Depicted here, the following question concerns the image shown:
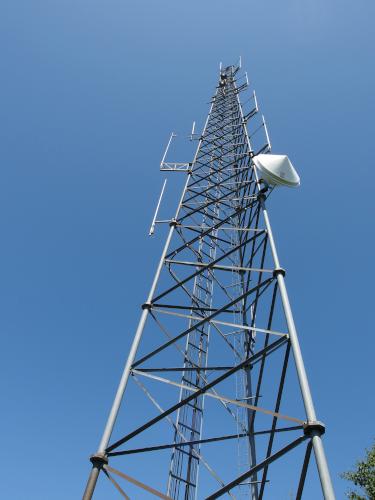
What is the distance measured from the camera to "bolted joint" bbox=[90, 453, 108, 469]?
379 cm

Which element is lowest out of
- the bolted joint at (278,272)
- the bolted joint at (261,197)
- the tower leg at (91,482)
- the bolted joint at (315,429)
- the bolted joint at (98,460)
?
the tower leg at (91,482)

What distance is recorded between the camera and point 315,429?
342cm

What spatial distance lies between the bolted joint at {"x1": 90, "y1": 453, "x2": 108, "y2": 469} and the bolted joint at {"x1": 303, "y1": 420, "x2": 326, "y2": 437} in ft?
6.43

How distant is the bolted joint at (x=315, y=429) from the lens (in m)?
3.41

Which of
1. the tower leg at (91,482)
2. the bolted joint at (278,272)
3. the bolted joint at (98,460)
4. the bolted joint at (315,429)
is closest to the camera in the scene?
the bolted joint at (315,429)

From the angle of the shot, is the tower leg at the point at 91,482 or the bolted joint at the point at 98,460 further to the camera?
the bolted joint at the point at 98,460

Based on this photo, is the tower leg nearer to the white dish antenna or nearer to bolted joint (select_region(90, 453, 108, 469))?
bolted joint (select_region(90, 453, 108, 469))

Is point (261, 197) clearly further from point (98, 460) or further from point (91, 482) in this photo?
point (91, 482)

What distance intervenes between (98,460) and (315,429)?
2.10 meters

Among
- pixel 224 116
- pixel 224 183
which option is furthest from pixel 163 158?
pixel 224 116

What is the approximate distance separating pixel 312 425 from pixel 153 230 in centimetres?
567

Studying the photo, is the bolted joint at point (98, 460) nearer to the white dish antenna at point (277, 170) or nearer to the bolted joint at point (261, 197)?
the bolted joint at point (261, 197)

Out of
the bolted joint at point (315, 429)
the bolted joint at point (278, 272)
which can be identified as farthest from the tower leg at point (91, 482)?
the bolted joint at point (278, 272)

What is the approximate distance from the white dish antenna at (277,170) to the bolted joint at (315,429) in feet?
16.3
